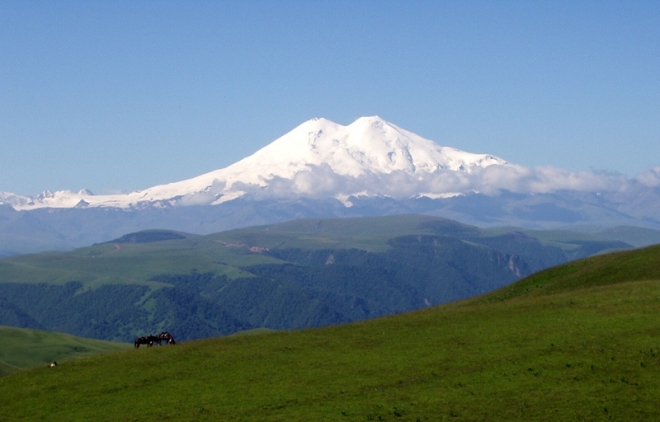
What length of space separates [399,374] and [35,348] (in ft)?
388

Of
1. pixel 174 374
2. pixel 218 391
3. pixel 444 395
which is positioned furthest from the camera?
pixel 174 374

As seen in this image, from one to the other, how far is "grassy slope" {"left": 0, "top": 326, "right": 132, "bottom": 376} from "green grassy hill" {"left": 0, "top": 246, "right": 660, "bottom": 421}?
92564 millimetres

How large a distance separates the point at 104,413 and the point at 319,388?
11.5 m

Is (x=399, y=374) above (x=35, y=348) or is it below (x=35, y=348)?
above

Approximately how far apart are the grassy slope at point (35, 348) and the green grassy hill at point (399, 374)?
304ft

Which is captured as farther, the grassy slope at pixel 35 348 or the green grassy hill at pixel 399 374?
the grassy slope at pixel 35 348

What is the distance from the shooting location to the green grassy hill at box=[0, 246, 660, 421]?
146 feet

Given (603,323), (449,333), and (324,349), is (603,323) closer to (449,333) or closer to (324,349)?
(449,333)

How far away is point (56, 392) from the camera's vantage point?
170 feet

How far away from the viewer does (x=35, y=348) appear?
15412 cm

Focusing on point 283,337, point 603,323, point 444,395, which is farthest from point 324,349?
point 603,323

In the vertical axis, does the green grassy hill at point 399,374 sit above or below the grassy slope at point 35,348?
above

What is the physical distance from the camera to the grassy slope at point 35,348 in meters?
148

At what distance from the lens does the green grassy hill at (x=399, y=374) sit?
4450 cm
